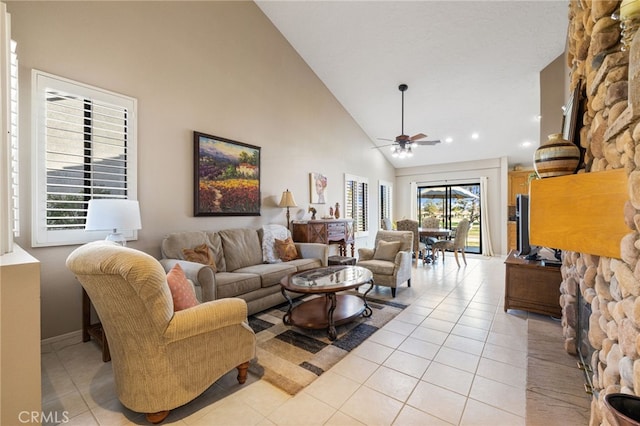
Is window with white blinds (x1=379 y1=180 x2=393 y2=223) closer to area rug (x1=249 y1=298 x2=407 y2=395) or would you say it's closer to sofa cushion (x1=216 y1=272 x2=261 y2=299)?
area rug (x1=249 y1=298 x2=407 y2=395)

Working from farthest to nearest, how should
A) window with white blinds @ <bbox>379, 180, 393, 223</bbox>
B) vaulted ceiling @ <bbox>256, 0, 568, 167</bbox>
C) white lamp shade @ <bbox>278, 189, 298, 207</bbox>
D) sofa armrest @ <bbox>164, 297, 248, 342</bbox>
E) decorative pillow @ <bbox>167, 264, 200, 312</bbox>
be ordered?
window with white blinds @ <bbox>379, 180, 393, 223</bbox>
white lamp shade @ <bbox>278, 189, 298, 207</bbox>
vaulted ceiling @ <bbox>256, 0, 568, 167</bbox>
decorative pillow @ <bbox>167, 264, 200, 312</bbox>
sofa armrest @ <bbox>164, 297, 248, 342</bbox>

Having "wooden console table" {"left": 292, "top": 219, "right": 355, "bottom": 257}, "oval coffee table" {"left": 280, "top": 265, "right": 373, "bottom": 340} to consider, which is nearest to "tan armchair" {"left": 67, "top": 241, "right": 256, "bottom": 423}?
"oval coffee table" {"left": 280, "top": 265, "right": 373, "bottom": 340}

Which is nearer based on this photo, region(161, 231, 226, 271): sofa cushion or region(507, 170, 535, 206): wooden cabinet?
region(161, 231, 226, 271): sofa cushion

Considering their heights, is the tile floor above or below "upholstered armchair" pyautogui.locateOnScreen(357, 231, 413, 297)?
below

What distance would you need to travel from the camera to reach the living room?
2473mm

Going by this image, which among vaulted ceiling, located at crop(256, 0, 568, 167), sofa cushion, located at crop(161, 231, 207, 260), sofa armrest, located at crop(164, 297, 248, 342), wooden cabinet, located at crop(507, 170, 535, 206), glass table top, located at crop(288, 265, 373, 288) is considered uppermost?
vaulted ceiling, located at crop(256, 0, 568, 167)

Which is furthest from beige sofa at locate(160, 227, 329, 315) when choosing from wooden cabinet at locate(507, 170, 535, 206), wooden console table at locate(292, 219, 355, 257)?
wooden cabinet at locate(507, 170, 535, 206)

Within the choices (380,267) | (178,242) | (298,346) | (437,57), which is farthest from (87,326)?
(437,57)

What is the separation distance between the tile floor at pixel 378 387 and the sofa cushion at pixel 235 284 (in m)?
0.85

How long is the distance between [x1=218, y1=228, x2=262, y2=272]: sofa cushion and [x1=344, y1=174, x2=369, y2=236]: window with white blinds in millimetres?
3065

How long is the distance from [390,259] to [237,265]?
7.33 feet

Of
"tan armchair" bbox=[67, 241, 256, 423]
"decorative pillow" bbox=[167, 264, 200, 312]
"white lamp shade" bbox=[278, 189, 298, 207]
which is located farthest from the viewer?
"white lamp shade" bbox=[278, 189, 298, 207]

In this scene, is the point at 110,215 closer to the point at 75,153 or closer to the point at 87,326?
the point at 75,153

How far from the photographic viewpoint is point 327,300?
10.1 feet
